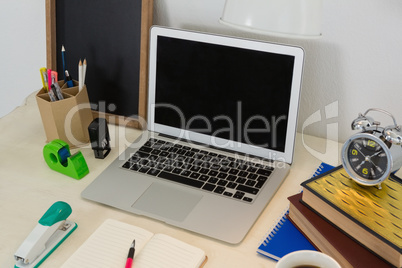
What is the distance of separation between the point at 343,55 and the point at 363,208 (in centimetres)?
40

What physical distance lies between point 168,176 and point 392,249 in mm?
481

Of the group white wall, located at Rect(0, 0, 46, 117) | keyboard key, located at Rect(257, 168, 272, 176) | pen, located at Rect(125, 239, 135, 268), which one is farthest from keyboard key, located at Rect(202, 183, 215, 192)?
white wall, located at Rect(0, 0, 46, 117)

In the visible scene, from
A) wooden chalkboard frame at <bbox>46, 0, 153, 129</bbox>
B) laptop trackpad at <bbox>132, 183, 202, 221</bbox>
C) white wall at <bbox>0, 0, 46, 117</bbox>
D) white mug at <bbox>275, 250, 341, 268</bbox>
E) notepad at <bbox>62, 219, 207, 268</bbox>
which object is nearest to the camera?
white mug at <bbox>275, 250, 341, 268</bbox>

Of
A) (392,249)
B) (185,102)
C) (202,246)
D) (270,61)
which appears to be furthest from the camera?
(185,102)

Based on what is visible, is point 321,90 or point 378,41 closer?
point 378,41

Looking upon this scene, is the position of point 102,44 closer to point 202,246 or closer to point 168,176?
point 168,176

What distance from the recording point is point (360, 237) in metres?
0.79

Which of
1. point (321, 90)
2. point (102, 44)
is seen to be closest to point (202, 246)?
point (321, 90)

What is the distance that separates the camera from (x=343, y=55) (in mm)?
1088

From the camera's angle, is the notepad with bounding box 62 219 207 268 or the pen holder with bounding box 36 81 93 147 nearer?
the notepad with bounding box 62 219 207 268

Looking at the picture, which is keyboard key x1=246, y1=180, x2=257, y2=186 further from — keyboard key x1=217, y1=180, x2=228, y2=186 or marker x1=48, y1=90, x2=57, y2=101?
marker x1=48, y1=90, x2=57, y2=101

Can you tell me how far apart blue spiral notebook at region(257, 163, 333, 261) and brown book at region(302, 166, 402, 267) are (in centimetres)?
6

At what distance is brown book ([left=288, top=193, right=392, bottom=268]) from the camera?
77cm

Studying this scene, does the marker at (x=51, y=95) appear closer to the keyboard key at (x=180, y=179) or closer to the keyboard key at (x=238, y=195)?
the keyboard key at (x=180, y=179)
